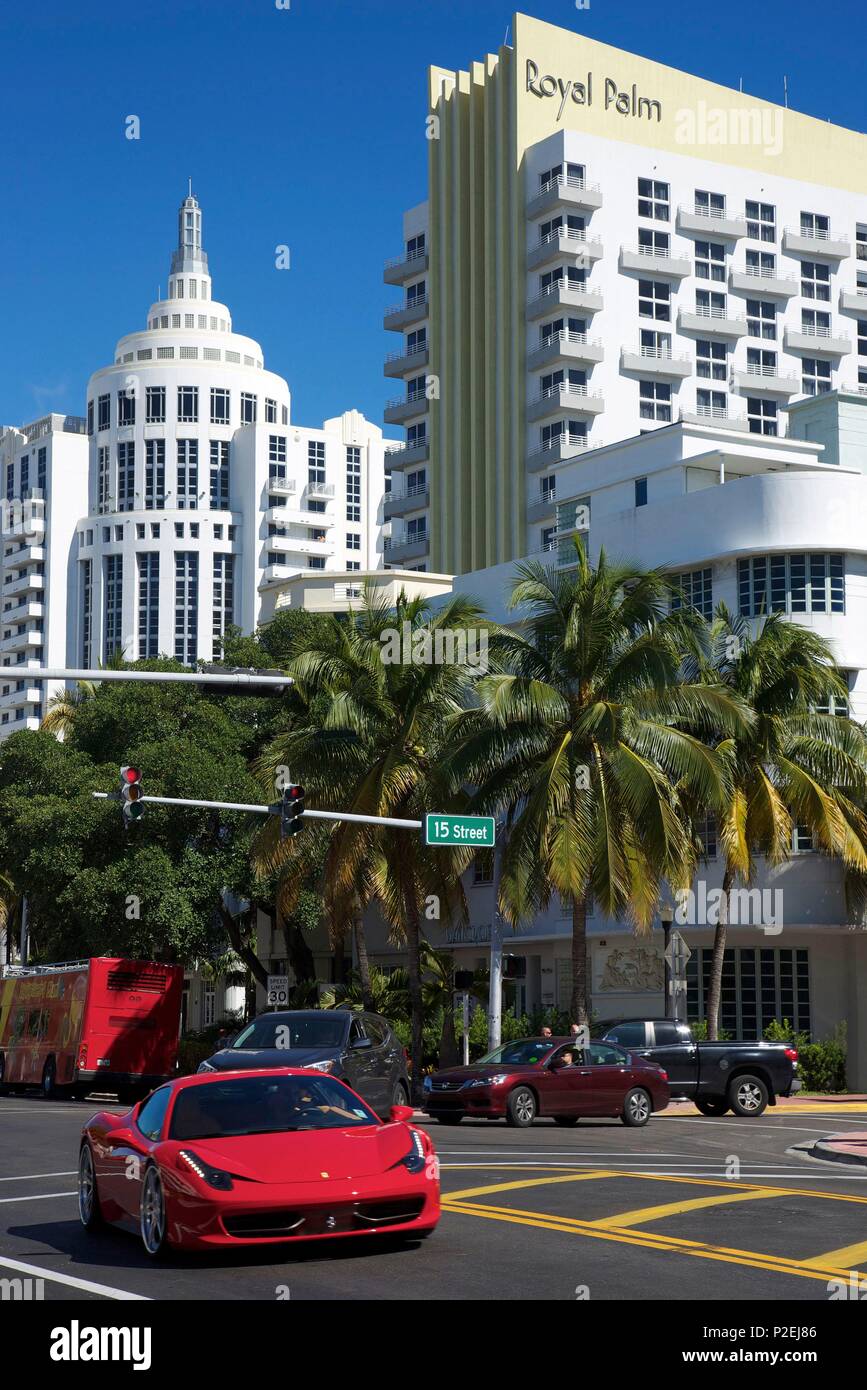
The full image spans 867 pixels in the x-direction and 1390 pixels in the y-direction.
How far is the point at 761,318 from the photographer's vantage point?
94.9m

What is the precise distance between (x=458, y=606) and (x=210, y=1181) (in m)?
25.5

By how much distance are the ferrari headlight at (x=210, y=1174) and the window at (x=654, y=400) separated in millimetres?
80219

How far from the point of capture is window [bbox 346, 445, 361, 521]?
146 metres

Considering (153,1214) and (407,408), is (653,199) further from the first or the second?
(153,1214)

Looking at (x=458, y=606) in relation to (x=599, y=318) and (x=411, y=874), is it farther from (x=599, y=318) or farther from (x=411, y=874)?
(x=599, y=318)

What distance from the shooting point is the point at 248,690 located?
19734 millimetres

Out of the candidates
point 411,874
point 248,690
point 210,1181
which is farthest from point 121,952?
point 210,1181

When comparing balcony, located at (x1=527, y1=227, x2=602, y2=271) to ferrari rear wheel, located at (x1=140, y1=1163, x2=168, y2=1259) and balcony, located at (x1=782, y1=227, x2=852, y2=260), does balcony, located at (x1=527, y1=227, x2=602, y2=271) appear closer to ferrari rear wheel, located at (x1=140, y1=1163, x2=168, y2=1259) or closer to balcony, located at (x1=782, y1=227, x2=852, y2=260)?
balcony, located at (x1=782, y1=227, x2=852, y2=260)

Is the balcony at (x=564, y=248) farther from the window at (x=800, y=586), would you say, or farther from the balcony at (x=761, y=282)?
the window at (x=800, y=586)

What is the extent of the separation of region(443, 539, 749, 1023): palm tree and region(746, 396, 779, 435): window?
197 feet

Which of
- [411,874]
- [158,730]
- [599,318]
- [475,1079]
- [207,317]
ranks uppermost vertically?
[207,317]

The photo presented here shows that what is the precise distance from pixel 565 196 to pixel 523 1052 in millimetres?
64905

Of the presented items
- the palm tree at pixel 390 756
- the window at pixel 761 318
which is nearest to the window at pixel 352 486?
the window at pixel 761 318

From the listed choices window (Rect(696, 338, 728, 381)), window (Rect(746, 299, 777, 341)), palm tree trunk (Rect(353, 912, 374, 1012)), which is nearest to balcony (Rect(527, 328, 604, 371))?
window (Rect(696, 338, 728, 381))
